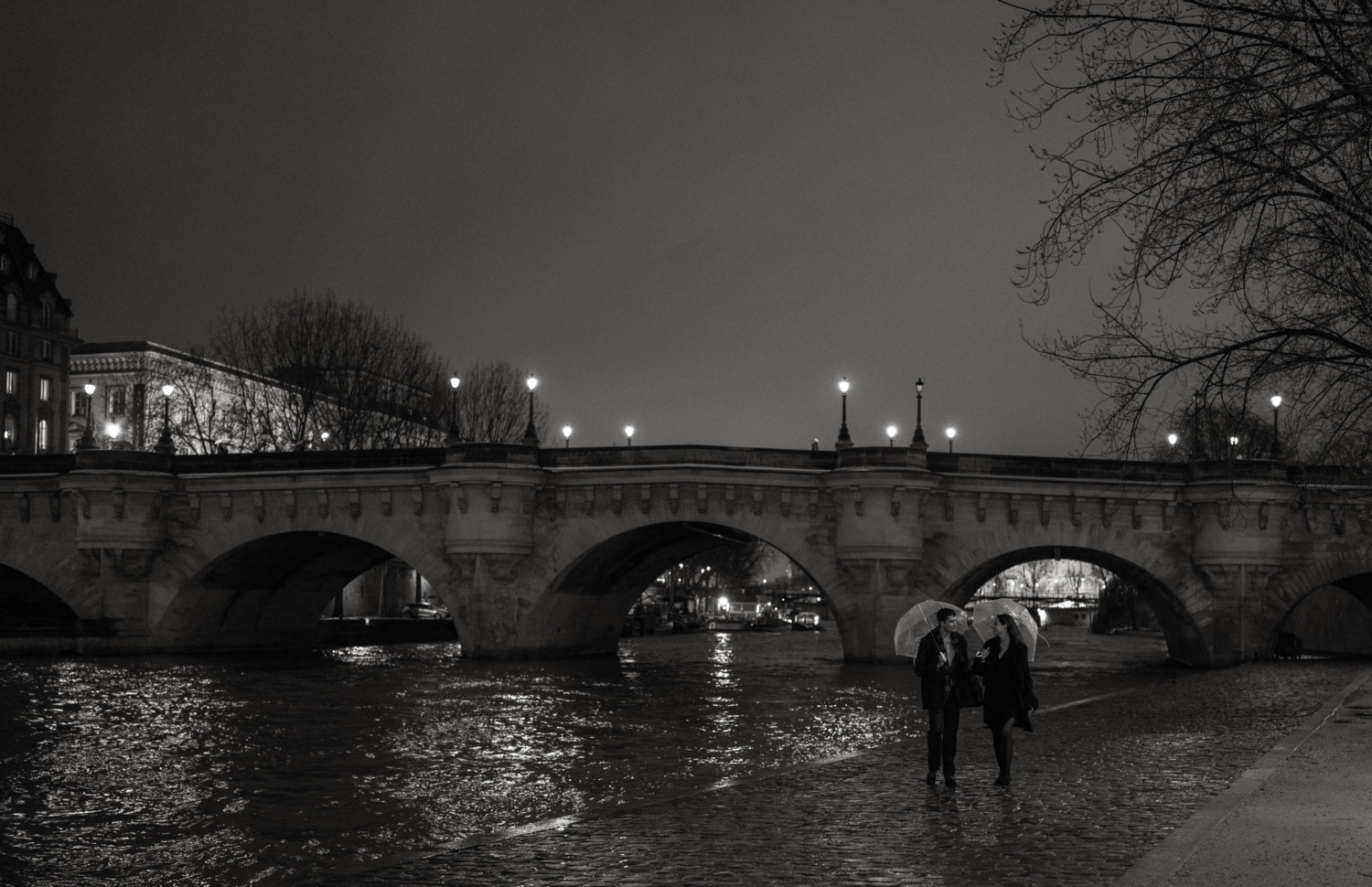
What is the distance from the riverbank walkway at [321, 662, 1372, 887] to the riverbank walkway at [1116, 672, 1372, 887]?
0.08ft

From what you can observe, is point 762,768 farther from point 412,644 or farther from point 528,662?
→ point 412,644

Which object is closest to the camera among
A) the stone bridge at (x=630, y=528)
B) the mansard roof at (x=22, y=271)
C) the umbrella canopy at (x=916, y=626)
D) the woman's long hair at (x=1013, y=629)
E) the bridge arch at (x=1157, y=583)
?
the woman's long hair at (x=1013, y=629)

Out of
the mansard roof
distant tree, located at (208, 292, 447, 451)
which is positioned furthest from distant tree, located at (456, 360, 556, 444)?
the mansard roof

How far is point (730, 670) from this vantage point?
46.8 metres

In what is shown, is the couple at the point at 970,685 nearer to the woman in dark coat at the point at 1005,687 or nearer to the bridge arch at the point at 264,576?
the woman in dark coat at the point at 1005,687

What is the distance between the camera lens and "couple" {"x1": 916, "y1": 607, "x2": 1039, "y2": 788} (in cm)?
1531

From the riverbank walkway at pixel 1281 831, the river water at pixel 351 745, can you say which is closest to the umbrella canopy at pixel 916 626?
the riverbank walkway at pixel 1281 831

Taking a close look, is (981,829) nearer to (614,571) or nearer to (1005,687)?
(1005,687)

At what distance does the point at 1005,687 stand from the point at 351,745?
11.8 m

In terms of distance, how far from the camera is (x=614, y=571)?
5066cm

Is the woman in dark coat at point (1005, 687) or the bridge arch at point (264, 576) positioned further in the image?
the bridge arch at point (264, 576)

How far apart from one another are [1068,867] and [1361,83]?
566 centimetres

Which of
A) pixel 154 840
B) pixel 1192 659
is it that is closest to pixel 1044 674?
pixel 1192 659

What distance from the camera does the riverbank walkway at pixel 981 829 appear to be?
10938mm
